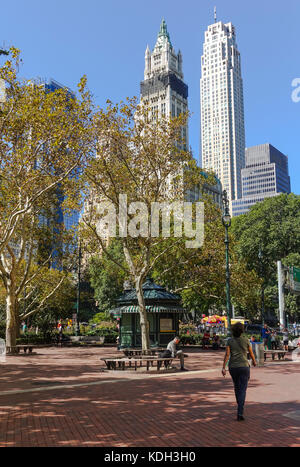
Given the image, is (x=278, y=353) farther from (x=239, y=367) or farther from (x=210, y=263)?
(x=239, y=367)

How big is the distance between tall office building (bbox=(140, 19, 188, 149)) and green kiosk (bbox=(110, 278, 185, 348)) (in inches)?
5658

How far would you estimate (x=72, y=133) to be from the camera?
18.9m

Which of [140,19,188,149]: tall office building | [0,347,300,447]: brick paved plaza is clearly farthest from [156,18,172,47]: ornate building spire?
[0,347,300,447]: brick paved plaza

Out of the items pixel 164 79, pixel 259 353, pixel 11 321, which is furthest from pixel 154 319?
pixel 164 79

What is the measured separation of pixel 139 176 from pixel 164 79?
530ft

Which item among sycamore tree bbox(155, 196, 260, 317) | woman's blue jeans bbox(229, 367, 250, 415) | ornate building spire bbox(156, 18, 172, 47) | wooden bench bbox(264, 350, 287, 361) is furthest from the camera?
ornate building spire bbox(156, 18, 172, 47)

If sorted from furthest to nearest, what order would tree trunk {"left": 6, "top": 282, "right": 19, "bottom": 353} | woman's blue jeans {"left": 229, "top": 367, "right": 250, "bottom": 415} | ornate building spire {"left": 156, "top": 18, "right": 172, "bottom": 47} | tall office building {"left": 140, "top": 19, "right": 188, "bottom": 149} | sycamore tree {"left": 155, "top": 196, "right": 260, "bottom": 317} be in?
ornate building spire {"left": 156, "top": 18, "right": 172, "bottom": 47} → tall office building {"left": 140, "top": 19, "right": 188, "bottom": 149} → sycamore tree {"left": 155, "top": 196, "right": 260, "bottom": 317} → tree trunk {"left": 6, "top": 282, "right": 19, "bottom": 353} → woman's blue jeans {"left": 229, "top": 367, "right": 250, "bottom": 415}

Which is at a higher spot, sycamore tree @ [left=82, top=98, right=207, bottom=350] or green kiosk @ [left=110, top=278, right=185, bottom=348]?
sycamore tree @ [left=82, top=98, right=207, bottom=350]

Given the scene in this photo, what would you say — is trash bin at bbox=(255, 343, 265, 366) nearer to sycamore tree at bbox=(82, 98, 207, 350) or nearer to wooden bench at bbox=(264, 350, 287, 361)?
wooden bench at bbox=(264, 350, 287, 361)

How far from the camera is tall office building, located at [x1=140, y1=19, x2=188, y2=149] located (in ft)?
556

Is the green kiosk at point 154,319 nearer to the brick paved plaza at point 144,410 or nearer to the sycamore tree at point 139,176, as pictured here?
the sycamore tree at point 139,176

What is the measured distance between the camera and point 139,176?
22719 mm

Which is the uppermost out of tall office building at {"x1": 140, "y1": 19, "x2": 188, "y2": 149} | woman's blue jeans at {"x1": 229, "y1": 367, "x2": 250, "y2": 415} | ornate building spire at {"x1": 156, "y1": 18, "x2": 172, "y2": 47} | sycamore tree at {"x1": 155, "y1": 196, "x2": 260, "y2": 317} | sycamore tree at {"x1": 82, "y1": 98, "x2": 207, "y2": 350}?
ornate building spire at {"x1": 156, "y1": 18, "x2": 172, "y2": 47}
